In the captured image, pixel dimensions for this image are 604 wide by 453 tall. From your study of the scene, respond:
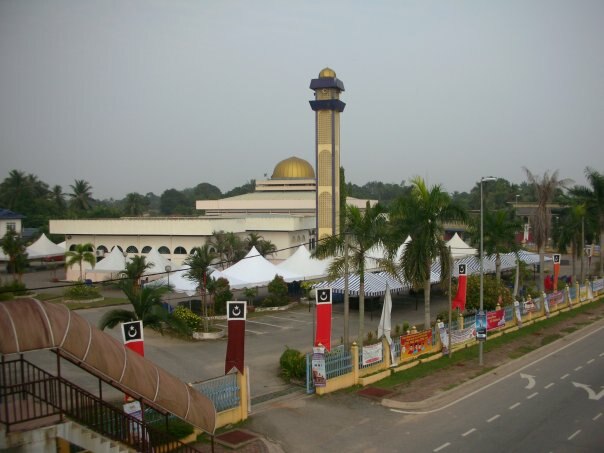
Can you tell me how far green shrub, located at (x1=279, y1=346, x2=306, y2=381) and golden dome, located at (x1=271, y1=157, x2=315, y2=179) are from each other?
5805cm

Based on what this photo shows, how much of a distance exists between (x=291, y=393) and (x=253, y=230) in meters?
39.1

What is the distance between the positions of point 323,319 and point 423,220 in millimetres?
7502

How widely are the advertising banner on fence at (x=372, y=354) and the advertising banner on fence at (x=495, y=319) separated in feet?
31.1

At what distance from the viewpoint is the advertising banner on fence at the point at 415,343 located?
23203 mm

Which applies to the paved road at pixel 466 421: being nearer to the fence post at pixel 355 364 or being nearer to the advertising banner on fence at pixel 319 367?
the advertising banner on fence at pixel 319 367

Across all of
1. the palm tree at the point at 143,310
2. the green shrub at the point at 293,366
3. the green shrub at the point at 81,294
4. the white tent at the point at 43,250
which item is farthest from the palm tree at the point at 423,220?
the white tent at the point at 43,250

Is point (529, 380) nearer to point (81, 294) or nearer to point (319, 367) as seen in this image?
point (319, 367)

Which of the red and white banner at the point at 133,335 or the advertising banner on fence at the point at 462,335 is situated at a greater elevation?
the red and white banner at the point at 133,335

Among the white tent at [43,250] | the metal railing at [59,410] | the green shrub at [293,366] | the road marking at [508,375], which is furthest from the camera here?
the white tent at [43,250]

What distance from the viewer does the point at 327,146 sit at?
46.7 meters

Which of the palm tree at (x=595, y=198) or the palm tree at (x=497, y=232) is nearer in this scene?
the palm tree at (x=497, y=232)

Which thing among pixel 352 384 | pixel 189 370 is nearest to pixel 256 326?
pixel 189 370

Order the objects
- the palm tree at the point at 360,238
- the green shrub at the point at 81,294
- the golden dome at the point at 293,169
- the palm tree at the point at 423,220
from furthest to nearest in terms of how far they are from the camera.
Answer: the golden dome at the point at 293,169
the green shrub at the point at 81,294
the palm tree at the point at 423,220
the palm tree at the point at 360,238

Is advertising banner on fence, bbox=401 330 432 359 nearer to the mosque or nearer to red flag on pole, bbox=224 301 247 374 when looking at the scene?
red flag on pole, bbox=224 301 247 374
